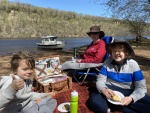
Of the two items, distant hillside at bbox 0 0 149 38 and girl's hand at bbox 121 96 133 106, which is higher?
distant hillside at bbox 0 0 149 38

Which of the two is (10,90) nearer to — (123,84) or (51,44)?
(123,84)

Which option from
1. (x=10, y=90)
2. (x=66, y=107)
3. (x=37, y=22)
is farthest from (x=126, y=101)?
(x=37, y=22)

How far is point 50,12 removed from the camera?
10550cm

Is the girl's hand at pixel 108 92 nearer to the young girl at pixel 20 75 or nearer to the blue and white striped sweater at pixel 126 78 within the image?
the blue and white striped sweater at pixel 126 78

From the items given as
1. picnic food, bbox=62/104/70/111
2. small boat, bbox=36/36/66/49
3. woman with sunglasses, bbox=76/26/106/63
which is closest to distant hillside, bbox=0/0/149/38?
small boat, bbox=36/36/66/49

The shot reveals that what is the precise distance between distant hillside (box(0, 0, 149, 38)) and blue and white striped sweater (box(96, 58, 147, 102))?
76621mm

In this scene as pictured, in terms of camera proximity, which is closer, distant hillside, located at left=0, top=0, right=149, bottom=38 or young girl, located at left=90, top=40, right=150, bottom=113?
young girl, located at left=90, top=40, right=150, bottom=113

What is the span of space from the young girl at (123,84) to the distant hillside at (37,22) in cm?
7667

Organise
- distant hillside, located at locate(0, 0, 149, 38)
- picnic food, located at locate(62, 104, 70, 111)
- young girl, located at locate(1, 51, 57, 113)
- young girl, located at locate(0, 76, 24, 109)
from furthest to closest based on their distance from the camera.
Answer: distant hillside, located at locate(0, 0, 149, 38) → picnic food, located at locate(62, 104, 70, 111) → young girl, located at locate(1, 51, 57, 113) → young girl, located at locate(0, 76, 24, 109)

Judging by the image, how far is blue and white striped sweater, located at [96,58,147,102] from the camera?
337cm

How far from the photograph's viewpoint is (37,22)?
9494cm

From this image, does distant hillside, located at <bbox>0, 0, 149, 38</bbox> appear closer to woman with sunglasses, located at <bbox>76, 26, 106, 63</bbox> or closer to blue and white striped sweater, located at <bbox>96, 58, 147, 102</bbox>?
woman with sunglasses, located at <bbox>76, 26, 106, 63</bbox>

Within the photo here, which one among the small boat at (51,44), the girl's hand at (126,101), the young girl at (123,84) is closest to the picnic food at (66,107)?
the young girl at (123,84)

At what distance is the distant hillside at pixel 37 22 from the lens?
86250 millimetres
